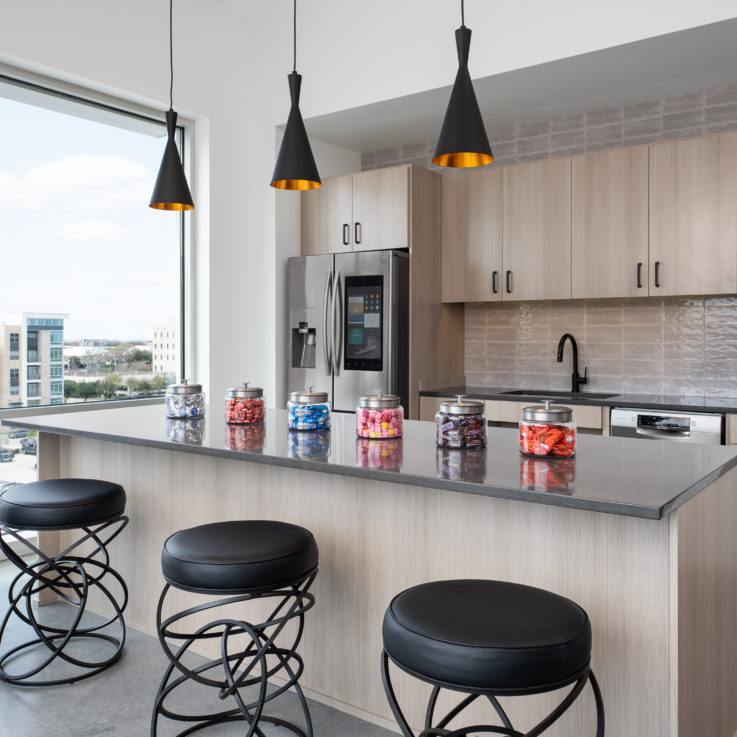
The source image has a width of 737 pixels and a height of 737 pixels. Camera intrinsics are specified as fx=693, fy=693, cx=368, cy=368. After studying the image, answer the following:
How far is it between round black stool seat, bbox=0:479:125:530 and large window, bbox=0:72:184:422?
148 centimetres

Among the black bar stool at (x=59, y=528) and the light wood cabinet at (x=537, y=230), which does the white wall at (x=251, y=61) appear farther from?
the black bar stool at (x=59, y=528)

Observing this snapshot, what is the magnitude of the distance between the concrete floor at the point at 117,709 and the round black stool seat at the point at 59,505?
1.73 ft

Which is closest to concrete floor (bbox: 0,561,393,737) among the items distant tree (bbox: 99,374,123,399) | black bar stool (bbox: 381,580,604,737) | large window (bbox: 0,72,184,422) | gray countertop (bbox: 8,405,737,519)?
black bar stool (bbox: 381,580,604,737)

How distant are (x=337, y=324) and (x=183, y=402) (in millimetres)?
1894

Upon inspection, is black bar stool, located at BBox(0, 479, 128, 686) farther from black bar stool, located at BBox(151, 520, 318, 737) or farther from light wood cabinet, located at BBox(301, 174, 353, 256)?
light wood cabinet, located at BBox(301, 174, 353, 256)

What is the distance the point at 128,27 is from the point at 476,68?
6.46ft

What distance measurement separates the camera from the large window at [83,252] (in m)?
3.69

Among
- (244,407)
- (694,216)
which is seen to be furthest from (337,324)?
(694,216)

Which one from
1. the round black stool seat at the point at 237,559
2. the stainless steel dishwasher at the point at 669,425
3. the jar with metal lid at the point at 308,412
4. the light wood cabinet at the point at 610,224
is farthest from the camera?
the light wood cabinet at the point at 610,224

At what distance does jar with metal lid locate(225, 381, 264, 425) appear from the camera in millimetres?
2439

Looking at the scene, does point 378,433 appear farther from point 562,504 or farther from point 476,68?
point 476,68

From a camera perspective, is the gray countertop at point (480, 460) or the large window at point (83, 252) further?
the large window at point (83, 252)

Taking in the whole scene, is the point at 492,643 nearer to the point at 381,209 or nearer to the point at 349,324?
the point at 349,324

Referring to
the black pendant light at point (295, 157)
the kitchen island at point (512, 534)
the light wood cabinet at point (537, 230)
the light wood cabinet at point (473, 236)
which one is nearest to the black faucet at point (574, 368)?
the light wood cabinet at point (537, 230)
